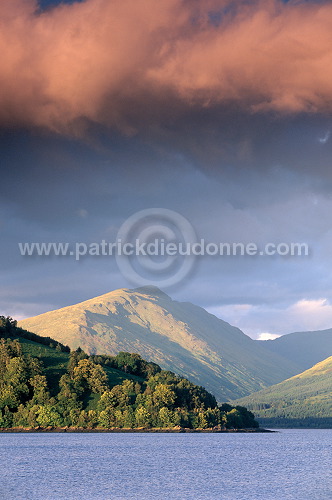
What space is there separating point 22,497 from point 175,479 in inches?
1575

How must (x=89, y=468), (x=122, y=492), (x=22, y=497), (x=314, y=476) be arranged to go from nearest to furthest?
(x=22, y=497), (x=122, y=492), (x=314, y=476), (x=89, y=468)

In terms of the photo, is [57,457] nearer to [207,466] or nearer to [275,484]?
[207,466]

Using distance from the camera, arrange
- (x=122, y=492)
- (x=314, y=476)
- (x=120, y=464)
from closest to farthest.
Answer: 1. (x=122, y=492)
2. (x=314, y=476)
3. (x=120, y=464)

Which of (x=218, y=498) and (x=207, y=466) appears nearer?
(x=218, y=498)

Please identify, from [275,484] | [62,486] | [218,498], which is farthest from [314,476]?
[62,486]

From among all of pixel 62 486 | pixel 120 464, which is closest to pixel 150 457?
pixel 120 464

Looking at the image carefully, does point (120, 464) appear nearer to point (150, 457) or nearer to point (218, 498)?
point (150, 457)

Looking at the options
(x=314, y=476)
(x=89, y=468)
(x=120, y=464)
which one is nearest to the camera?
(x=314, y=476)

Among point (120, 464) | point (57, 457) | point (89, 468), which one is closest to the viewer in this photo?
point (89, 468)

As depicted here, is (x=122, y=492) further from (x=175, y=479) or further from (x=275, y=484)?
(x=275, y=484)

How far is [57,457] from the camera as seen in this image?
185625 millimetres

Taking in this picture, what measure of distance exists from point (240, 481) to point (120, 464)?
43.1 m

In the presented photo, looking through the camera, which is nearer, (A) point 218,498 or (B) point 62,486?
(A) point 218,498

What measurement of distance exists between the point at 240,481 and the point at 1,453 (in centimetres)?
8656
